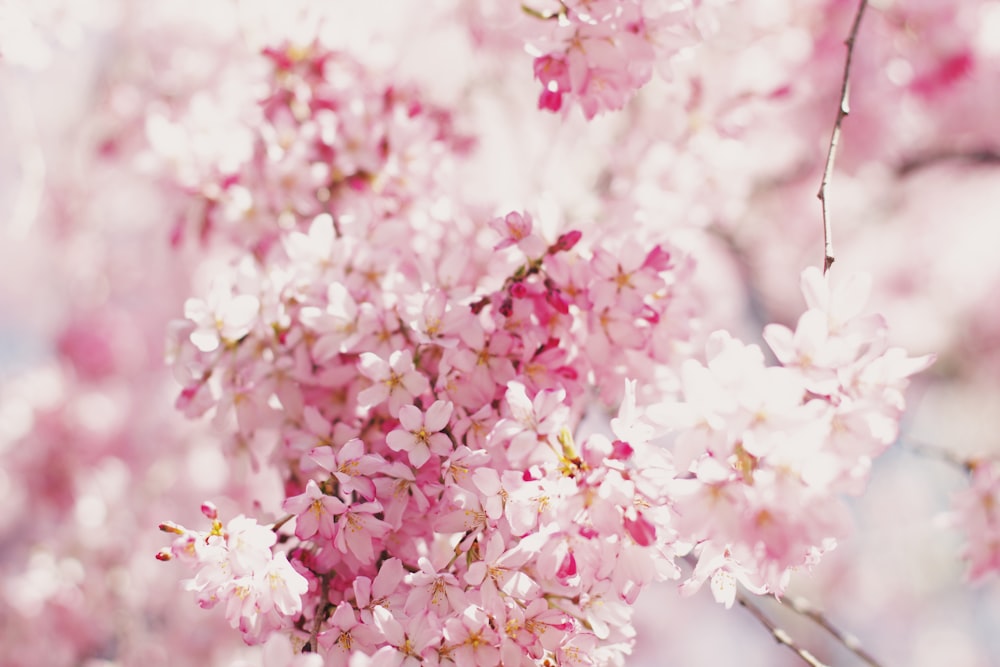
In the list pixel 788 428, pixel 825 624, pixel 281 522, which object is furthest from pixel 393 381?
pixel 825 624

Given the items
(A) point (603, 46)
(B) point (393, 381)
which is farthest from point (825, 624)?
(A) point (603, 46)

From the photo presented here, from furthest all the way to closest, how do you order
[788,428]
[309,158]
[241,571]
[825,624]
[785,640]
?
[309,158] → [825,624] → [785,640] → [241,571] → [788,428]

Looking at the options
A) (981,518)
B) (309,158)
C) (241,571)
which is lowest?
(981,518)

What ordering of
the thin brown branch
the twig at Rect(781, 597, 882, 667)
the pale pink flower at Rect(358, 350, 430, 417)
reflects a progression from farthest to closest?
1. the thin brown branch
2. the twig at Rect(781, 597, 882, 667)
3. the pale pink flower at Rect(358, 350, 430, 417)

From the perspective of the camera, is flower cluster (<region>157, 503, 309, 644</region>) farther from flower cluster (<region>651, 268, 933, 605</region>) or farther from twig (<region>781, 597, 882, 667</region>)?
twig (<region>781, 597, 882, 667</region>)

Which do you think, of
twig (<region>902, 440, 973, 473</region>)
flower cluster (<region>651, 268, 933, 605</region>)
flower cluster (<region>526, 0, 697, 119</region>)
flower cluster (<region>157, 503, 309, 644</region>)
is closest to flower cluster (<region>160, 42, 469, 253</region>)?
flower cluster (<region>526, 0, 697, 119</region>)

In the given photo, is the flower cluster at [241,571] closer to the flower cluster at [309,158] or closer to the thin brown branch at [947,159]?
the flower cluster at [309,158]

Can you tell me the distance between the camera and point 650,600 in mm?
3955

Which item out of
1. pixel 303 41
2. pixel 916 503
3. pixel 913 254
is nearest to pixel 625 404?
pixel 303 41

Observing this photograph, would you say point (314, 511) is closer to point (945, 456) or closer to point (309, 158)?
point (309, 158)

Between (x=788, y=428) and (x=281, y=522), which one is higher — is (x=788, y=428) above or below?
above

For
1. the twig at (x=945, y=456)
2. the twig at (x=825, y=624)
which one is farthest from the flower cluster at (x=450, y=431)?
the twig at (x=945, y=456)

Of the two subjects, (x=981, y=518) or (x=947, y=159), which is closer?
(x=981, y=518)

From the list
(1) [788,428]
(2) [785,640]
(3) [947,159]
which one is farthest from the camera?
(3) [947,159]
